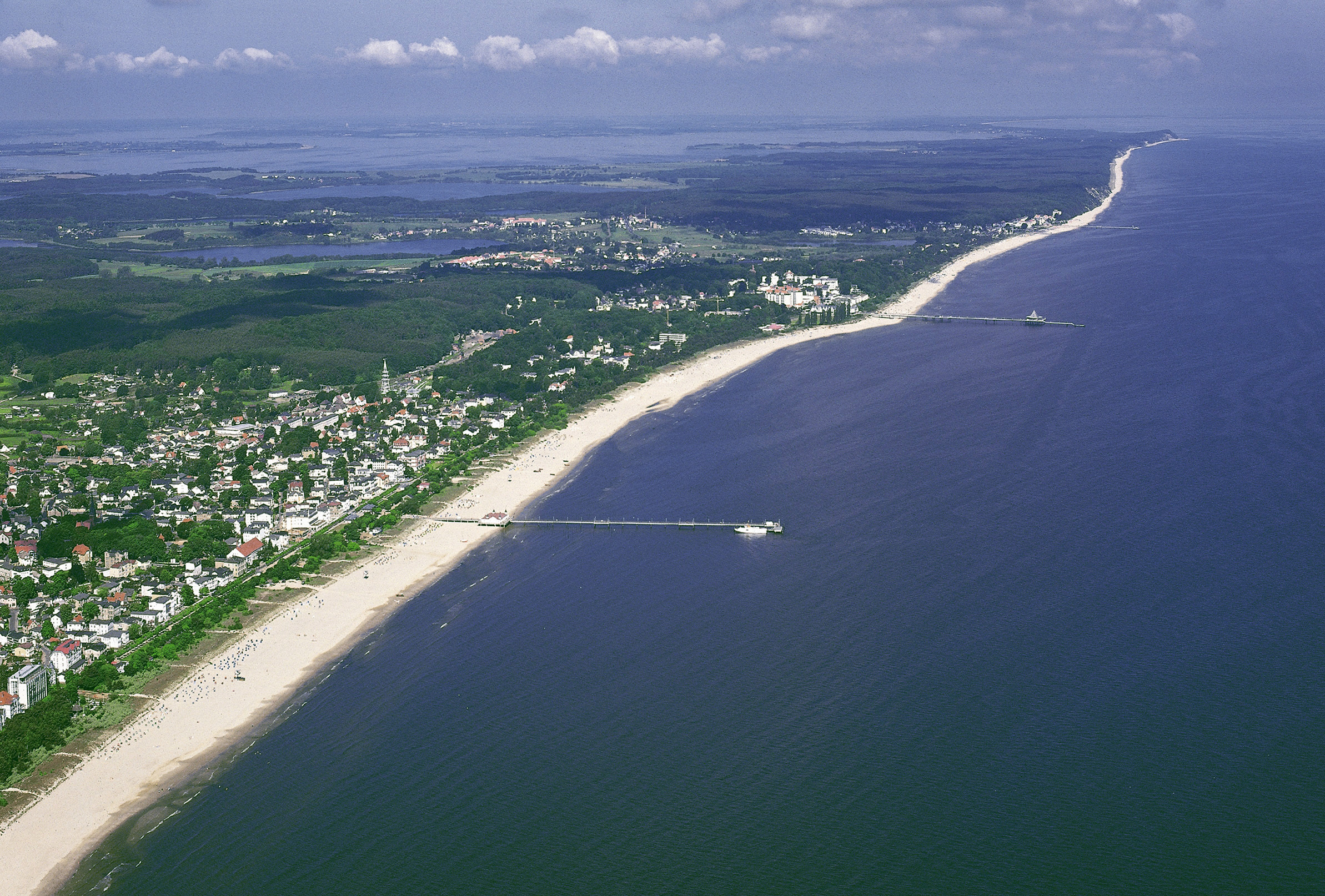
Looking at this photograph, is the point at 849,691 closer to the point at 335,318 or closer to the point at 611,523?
the point at 611,523

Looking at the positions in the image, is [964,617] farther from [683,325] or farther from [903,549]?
[683,325]

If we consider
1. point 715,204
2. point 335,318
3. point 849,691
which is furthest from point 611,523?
point 715,204

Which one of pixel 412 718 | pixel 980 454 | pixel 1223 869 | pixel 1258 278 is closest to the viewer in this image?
pixel 1223 869

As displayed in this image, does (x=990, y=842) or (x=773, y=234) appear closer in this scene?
(x=990, y=842)

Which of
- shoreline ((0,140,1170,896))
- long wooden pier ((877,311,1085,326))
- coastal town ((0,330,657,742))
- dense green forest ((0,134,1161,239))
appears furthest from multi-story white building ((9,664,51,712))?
dense green forest ((0,134,1161,239))

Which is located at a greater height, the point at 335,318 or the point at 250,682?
the point at 335,318

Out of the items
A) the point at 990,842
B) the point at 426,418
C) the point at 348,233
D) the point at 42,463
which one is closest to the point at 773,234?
the point at 348,233

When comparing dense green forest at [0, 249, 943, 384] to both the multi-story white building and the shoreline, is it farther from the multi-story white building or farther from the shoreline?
the multi-story white building
